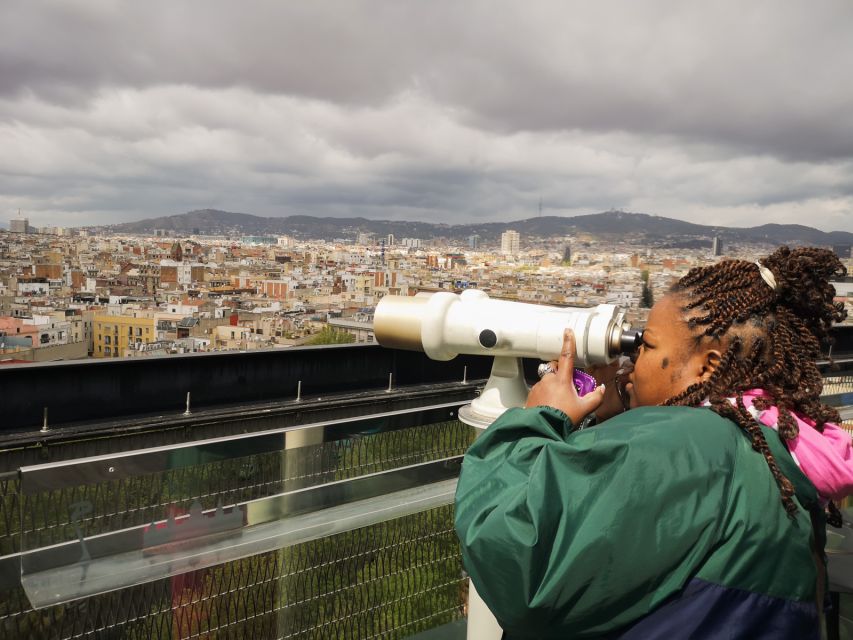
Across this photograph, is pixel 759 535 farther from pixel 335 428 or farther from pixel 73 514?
pixel 73 514

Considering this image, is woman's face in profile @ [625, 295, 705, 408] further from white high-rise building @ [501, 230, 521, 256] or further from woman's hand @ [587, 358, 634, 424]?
white high-rise building @ [501, 230, 521, 256]

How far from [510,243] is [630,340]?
48.6 metres

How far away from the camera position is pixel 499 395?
1323 millimetres

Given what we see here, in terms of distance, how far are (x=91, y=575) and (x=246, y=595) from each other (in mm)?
349

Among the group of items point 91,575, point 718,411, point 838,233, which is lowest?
point 91,575

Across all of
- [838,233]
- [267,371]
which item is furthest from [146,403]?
[838,233]

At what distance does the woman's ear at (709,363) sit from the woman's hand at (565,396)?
13 cm

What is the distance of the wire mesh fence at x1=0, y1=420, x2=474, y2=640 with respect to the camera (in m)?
0.98

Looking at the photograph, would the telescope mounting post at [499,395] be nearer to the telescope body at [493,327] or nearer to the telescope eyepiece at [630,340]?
the telescope body at [493,327]

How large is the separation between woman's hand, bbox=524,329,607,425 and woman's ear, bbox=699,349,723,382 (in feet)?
0.43

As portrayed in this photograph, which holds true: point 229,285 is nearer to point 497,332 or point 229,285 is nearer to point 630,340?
point 497,332

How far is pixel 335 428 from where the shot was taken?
1.19 meters

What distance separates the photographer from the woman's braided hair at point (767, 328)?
842 millimetres

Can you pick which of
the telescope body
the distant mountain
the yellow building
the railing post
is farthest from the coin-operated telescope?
the distant mountain
